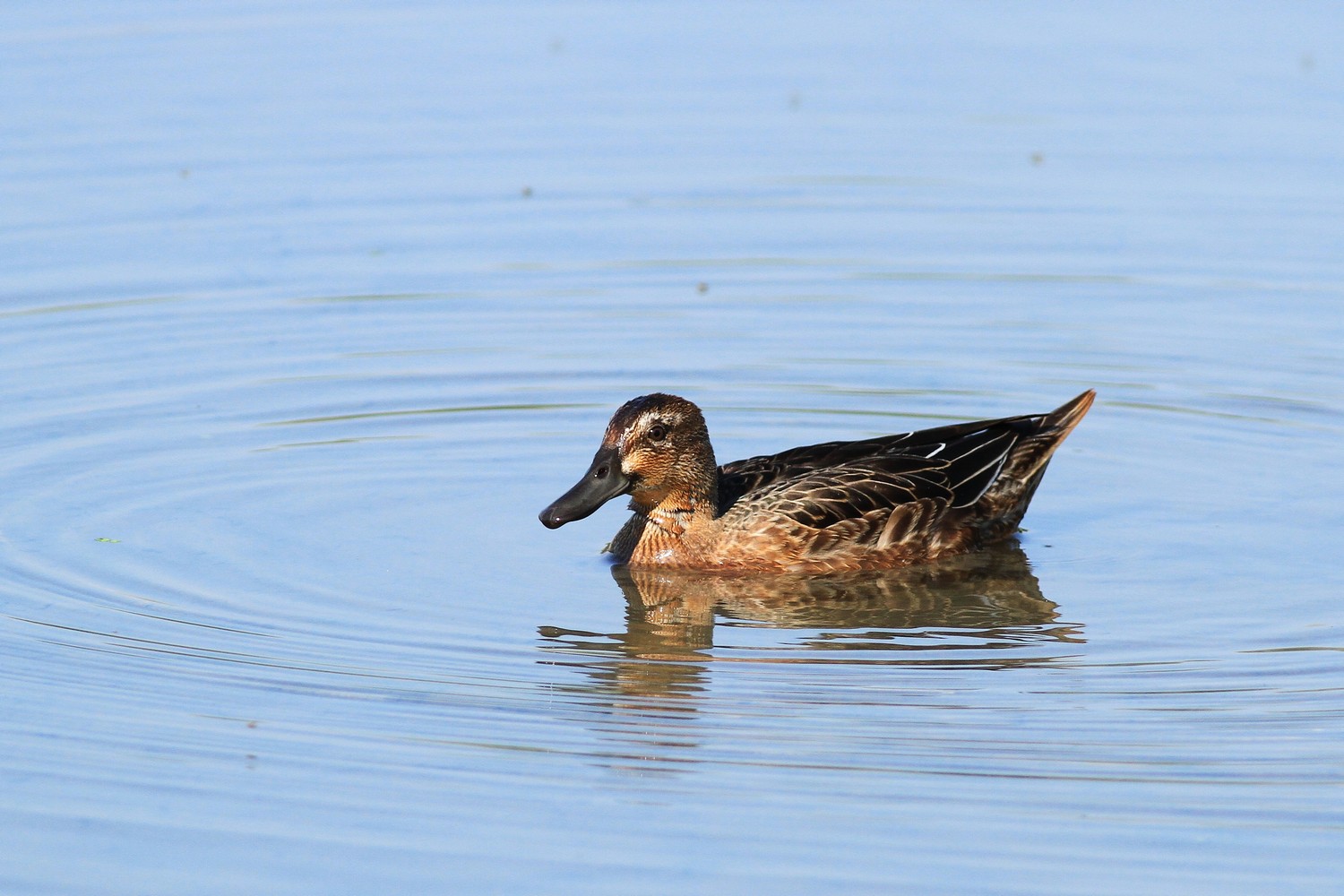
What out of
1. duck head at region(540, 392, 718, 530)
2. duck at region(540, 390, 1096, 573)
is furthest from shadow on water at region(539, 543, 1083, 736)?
duck head at region(540, 392, 718, 530)

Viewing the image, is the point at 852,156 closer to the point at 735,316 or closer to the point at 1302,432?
the point at 735,316

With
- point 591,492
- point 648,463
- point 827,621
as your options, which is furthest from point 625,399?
point 827,621

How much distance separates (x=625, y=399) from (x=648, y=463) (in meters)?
2.26

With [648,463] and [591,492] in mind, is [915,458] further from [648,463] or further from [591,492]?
[591,492]

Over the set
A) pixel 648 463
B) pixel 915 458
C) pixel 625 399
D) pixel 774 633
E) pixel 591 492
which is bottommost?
pixel 774 633

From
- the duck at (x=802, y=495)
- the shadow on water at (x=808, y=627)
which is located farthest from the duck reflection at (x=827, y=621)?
the duck at (x=802, y=495)

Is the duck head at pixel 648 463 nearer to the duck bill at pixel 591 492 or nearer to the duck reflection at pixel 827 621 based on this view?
the duck bill at pixel 591 492

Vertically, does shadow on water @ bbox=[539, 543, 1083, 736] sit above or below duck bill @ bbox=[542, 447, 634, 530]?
below

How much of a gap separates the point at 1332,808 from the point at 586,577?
4.09 metres

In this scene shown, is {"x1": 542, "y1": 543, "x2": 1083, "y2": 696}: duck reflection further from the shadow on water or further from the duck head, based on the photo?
the duck head

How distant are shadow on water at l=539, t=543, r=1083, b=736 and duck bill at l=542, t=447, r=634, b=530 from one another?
0.44m

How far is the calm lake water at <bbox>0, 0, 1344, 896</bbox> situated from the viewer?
7.18 metres

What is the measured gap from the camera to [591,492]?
10.2 meters

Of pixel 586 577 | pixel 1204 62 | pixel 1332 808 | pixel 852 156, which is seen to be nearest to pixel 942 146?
pixel 852 156
